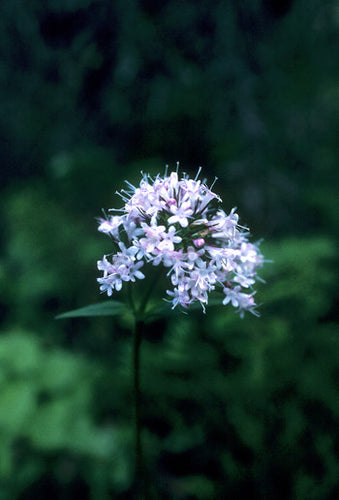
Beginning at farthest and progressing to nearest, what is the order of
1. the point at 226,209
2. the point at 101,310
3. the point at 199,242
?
1. the point at 226,209
2. the point at 101,310
3. the point at 199,242

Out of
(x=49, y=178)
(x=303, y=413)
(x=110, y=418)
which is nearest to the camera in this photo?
(x=303, y=413)

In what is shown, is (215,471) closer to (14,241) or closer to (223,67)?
(14,241)

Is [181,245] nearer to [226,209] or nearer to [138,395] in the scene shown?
[138,395]

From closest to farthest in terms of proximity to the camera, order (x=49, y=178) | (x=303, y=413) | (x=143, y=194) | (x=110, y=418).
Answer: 1. (x=143, y=194)
2. (x=303, y=413)
3. (x=110, y=418)
4. (x=49, y=178)

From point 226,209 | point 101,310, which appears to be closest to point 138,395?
point 101,310

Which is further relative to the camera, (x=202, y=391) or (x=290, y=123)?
(x=290, y=123)

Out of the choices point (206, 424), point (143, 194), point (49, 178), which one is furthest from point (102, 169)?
point (143, 194)

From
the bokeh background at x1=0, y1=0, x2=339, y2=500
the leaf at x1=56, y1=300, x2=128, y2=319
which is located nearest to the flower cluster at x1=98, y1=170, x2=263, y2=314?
the leaf at x1=56, y1=300, x2=128, y2=319

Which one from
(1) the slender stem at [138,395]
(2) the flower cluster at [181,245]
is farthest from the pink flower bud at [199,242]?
(1) the slender stem at [138,395]
